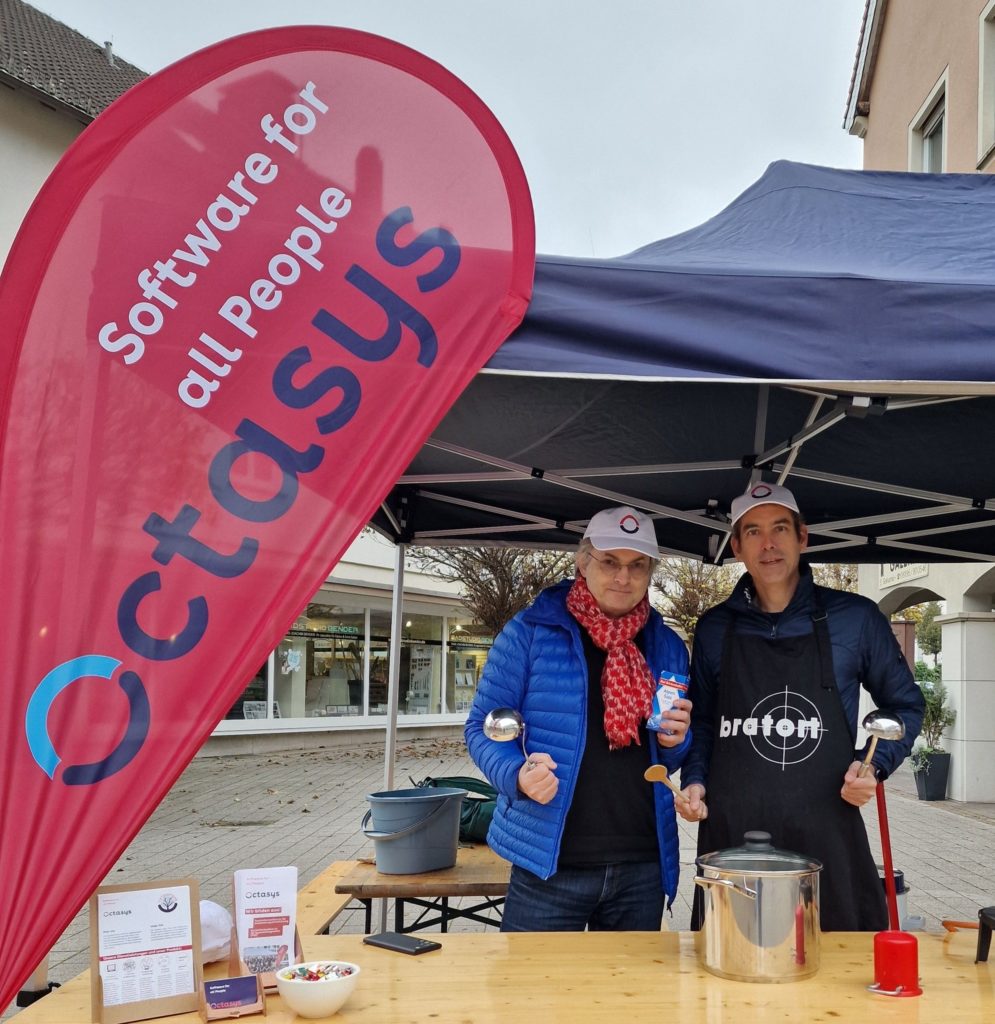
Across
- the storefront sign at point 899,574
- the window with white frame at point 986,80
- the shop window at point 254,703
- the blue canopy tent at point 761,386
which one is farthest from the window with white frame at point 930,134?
the shop window at point 254,703

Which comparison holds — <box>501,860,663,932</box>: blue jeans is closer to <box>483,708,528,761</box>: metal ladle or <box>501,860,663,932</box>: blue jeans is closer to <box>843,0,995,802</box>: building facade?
<box>483,708,528,761</box>: metal ladle

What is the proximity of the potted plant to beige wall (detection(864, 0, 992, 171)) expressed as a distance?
6.67m

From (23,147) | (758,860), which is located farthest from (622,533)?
(23,147)

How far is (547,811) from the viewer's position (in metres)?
2.58

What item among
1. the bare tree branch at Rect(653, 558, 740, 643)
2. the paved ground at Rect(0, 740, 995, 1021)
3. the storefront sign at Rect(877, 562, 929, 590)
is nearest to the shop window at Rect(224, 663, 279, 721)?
the paved ground at Rect(0, 740, 995, 1021)

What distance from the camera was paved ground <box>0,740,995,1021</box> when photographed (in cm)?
694

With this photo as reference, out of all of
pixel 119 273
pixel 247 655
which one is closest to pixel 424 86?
pixel 119 273

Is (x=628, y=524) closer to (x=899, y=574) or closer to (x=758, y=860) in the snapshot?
(x=758, y=860)

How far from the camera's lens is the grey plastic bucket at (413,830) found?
12.9 ft

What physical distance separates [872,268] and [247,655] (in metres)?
1.65

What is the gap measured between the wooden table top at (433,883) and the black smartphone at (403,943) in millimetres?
1444

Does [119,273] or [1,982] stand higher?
[119,273]

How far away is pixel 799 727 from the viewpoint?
2.59 meters

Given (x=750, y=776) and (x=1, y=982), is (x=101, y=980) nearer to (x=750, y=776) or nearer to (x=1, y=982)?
(x=1, y=982)
